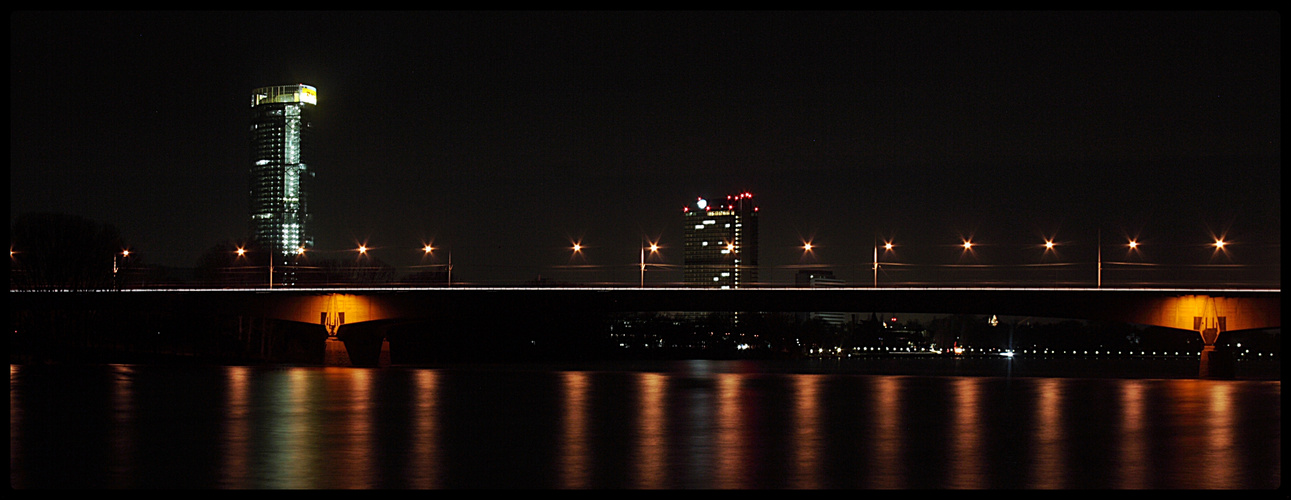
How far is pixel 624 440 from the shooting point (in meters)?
28.0

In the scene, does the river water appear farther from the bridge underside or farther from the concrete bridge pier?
the concrete bridge pier

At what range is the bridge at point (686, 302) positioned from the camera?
85.6 meters

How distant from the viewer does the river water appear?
69.5ft

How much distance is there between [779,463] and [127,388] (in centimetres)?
3644

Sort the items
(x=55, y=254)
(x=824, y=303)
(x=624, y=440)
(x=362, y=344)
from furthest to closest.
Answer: (x=362, y=344)
(x=824, y=303)
(x=55, y=254)
(x=624, y=440)

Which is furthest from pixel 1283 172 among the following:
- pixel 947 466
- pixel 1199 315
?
pixel 1199 315

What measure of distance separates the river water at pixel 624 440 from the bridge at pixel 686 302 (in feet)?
122

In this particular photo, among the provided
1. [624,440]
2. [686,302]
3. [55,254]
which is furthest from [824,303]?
[624,440]

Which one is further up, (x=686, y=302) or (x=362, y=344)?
(x=686, y=302)

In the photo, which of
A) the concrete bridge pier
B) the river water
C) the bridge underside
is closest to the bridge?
the bridge underside

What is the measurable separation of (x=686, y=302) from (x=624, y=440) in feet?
217

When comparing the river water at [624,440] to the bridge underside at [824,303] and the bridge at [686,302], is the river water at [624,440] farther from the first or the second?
the bridge underside at [824,303]

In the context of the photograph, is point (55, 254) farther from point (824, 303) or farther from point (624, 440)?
point (624, 440)

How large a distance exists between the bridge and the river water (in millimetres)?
37273
